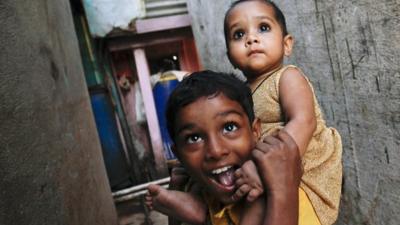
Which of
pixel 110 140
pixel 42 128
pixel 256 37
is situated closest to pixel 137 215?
pixel 110 140

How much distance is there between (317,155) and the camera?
1222 mm

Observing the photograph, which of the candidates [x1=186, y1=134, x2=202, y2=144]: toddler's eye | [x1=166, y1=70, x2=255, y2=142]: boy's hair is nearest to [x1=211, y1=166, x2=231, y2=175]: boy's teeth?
[x1=186, y1=134, x2=202, y2=144]: toddler's eye

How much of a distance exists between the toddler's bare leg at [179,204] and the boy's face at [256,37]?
1.95 feet

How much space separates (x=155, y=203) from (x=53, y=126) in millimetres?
1327

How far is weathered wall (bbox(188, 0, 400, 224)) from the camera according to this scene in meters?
1.59

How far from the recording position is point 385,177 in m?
1.76

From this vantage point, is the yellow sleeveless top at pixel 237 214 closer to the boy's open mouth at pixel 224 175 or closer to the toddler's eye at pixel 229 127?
the boy's open mouth at pixel 224 175

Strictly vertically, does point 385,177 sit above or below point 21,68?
below

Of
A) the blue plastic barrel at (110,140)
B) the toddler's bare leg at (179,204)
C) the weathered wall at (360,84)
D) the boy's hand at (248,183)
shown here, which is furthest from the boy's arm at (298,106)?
the blue plastic barrel at (110,140)

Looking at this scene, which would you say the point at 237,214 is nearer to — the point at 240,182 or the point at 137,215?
the point at 240,182

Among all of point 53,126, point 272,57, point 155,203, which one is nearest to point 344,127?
point 272,57

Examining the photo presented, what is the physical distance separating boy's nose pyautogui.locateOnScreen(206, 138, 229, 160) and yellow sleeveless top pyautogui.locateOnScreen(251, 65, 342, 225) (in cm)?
32

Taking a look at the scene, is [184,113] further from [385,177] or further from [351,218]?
[351,218]

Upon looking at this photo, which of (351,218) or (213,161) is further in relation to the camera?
(351,218)
